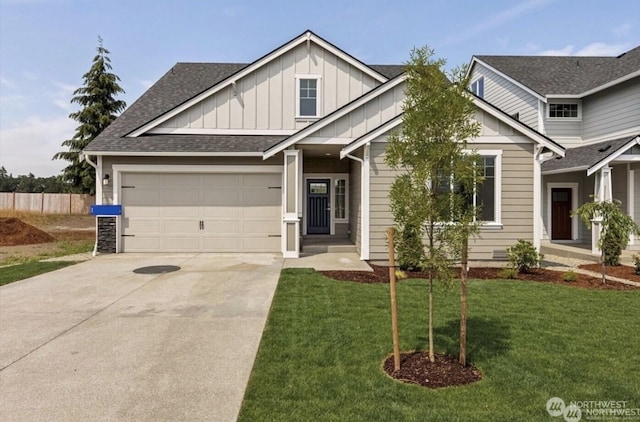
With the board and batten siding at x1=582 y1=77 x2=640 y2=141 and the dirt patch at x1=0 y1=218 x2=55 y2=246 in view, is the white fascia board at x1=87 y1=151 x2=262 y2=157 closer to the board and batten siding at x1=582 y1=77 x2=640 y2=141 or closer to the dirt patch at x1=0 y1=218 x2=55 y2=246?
the dirt patch at x1=0 y1=218 x2=55 y2=246

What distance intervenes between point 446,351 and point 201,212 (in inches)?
356

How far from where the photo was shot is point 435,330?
485 centimetres

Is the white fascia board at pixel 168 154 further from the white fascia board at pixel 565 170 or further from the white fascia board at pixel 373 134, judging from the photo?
the white fascia board at pixel 565 170

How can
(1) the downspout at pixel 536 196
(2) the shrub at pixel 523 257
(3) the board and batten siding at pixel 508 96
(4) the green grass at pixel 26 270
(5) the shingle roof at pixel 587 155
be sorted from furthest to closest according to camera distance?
(3) the board and batten siding at pixel 508 96 → (5) the shingle roof at pixel 587 155 → (1) the downspout at pixel 536 196 → (2) the shrub at pixel 523 257 → (4) the green grass at pixel 26 270

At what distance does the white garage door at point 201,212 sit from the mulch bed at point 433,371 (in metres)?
8.13

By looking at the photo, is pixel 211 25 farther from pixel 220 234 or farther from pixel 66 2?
pixel 220 234

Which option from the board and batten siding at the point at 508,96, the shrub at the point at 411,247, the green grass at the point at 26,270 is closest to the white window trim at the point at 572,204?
the board and batten siding at the point at 508,96

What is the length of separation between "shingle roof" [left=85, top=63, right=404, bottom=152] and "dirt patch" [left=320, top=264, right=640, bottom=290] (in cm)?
486

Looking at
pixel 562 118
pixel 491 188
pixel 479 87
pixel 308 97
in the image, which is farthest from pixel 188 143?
pixel 479 87

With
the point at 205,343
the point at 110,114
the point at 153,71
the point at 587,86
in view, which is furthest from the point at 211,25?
the point at 110,114

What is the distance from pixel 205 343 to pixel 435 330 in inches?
108

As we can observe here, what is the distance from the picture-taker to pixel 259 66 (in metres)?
12.7

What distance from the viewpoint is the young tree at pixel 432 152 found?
3.66 meters

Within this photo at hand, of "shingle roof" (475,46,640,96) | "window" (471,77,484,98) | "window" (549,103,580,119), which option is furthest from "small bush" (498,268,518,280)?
"window" (471,77,484,98)
